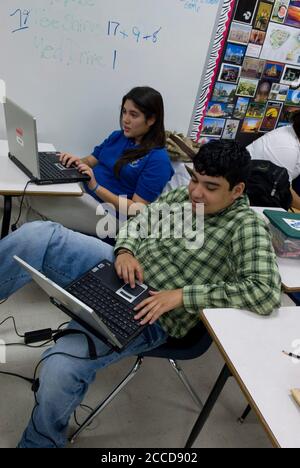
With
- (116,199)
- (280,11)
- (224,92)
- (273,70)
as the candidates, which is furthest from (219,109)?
(116,199)

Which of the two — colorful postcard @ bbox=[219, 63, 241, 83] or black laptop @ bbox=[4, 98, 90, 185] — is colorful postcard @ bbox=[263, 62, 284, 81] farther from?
black laptop @ bbox=[4, 98, 90, 185]

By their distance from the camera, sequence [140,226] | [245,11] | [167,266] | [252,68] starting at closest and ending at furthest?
1. [167,266]
2. [140,226]
3. [245,11]
4. [252,68]

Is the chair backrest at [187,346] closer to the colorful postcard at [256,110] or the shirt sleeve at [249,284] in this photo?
the shirt sleeve at [249,284]

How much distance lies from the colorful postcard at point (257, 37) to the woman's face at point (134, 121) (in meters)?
1.07

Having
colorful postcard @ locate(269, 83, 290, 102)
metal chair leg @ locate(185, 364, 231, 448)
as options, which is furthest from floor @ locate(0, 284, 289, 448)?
colorful postcard @ locate(269, 83, 290, 102)

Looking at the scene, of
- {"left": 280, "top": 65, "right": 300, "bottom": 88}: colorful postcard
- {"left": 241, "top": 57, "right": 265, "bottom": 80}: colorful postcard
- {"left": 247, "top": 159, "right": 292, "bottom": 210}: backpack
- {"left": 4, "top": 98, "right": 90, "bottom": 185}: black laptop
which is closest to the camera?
{"left": 4, "top": 98, "right": 90, "bottom": 185}: black laptop

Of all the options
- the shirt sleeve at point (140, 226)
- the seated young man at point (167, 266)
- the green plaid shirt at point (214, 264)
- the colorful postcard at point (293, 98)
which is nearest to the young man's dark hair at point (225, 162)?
the seated young man at point (167, 266)

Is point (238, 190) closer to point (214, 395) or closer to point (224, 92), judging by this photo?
point (214, 395)

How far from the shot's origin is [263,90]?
8.25 ft

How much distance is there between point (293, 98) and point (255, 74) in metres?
0.44

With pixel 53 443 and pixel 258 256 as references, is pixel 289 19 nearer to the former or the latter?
pixel 258 256

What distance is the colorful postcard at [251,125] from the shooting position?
8.59 ft

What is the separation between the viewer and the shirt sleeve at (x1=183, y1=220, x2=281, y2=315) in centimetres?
103

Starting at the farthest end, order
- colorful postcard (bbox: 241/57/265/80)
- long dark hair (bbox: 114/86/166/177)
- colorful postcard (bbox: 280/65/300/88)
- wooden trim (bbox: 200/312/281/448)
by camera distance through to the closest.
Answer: colorful postcard (bbox: 280/65/300/88)
colorful postcard (bbox: 241/57/265/80)
long dark hair (bbox: 114/86/166/177)
wooden trim (bbox: 200/312/281/448)
